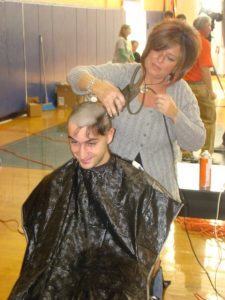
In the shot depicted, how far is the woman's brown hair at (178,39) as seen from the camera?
150 centimetres

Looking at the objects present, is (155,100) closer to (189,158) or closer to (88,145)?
(88,145)

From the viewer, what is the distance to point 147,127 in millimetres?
1608

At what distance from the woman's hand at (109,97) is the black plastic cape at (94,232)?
0.24 meters

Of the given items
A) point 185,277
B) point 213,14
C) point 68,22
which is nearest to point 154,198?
point 185,277

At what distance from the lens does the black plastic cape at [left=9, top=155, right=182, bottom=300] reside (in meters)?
1.35

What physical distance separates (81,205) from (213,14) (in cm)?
470

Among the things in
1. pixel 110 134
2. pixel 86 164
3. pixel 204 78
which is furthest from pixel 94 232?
pixel 204 78

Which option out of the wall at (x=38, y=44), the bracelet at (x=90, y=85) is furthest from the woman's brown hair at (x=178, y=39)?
the wall at (x=38, y=44)

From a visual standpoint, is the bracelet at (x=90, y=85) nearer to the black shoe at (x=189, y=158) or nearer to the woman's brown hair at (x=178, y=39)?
the woman's brown hair at (x=178, y=39)

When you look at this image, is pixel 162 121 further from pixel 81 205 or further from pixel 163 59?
pixel 81 205

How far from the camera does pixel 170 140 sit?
5.39 feet

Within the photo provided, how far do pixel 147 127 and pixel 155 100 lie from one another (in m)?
0.13

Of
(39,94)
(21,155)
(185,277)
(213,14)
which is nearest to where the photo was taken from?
(185,277)

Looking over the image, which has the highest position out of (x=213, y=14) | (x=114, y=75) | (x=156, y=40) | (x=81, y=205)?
(x=213, y=14)
